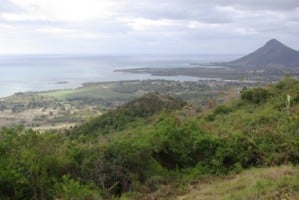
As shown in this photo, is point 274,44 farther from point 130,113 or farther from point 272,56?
point 130,113

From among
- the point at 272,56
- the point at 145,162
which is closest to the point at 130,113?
the point at 145,162

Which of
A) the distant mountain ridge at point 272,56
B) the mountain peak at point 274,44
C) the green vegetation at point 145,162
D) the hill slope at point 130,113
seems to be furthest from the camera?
the mountain peak at point 274,44

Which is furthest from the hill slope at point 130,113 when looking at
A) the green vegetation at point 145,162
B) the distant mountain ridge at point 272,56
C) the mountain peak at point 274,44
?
the mountain peak at point 274,44

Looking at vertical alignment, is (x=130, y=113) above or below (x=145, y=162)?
below

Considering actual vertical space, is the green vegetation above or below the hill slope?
above

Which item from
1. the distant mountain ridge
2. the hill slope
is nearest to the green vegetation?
the hill slope

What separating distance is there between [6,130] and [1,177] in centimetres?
149

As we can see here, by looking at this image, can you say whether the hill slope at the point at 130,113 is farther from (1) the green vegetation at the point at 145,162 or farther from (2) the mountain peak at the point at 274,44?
(2) the mountain peak at the point at 274,44

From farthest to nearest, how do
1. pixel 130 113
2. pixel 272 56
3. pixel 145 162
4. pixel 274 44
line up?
1. pixel 274 44
2. pixel 272 56
3. pixel 130 113
4. pixel 145 162

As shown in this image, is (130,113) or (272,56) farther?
(272,56)

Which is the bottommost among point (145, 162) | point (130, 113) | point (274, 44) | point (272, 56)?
point (130, 113)

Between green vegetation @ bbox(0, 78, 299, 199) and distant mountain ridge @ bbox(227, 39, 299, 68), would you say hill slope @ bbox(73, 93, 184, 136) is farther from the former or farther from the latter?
distant mountain ridge @ bbox(227, 39, 299, 68)

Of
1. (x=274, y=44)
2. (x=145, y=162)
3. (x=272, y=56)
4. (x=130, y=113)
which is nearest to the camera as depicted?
(x=145, y=162)

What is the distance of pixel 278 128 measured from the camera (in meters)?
11.0
